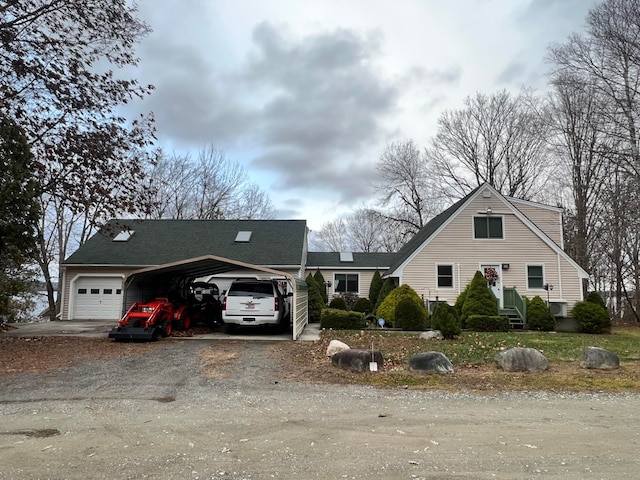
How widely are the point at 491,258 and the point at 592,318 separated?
14.9 feet

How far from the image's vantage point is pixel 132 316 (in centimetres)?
1278

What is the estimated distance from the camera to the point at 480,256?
66.6 ft

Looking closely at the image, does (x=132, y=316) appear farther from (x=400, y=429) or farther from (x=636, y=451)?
(x=636, y=451)

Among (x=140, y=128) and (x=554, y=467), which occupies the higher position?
(x=140, y=128)

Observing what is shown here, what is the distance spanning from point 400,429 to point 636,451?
2.28 m

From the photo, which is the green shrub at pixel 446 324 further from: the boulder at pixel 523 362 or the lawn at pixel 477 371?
the boulder at pixel 523 362

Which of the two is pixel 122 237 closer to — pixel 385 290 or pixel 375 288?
pixel 375 288

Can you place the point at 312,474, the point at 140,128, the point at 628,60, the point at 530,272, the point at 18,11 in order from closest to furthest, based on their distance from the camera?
the point at 312,474
the point at 18,11
the point at 140,128
the point at 628,60
the point at 530,272

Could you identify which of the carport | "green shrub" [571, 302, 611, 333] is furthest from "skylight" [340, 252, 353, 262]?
"green shrub" [571, 302, 611, 333]

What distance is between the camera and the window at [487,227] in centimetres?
2045

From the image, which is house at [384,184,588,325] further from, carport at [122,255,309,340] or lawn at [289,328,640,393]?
lawn at [289,328,640,393]

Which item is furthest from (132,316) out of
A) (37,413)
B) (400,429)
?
(400,429)

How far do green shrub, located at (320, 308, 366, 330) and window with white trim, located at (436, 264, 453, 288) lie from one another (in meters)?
5.55

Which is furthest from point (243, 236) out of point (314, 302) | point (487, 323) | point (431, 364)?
point (431, 364)
